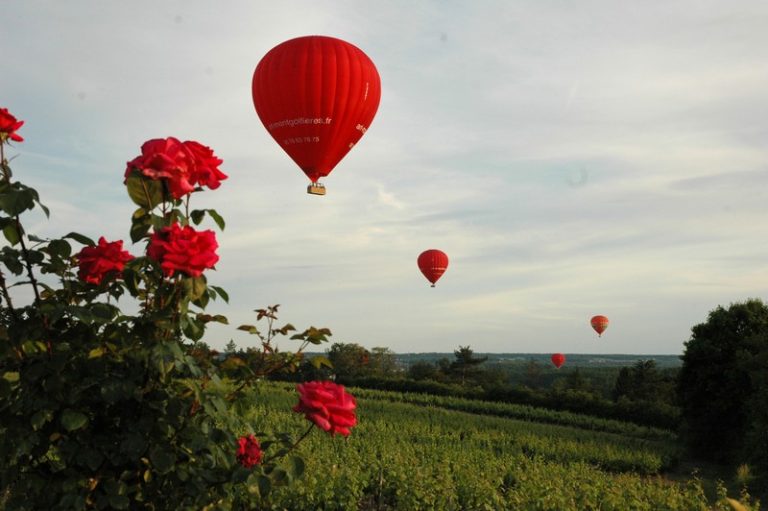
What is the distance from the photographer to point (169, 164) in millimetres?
3137

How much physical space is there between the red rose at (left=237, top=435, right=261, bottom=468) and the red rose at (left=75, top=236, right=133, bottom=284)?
3.97 feet

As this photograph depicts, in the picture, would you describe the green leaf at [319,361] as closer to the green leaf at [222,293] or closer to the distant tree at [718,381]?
the green leaf at [222,293]

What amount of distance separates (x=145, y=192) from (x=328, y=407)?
148 centimetres

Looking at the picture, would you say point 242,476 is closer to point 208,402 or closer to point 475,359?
point 208,402

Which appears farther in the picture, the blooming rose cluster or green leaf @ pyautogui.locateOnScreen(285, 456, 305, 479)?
green leaf @ pyautogui.locateOnScreen(285, 456, 305, 479)

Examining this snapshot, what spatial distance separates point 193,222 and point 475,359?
271ft

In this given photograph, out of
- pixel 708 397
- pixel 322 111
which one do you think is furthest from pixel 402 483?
pixel 708 397

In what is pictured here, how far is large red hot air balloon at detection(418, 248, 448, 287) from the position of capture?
36.2 m

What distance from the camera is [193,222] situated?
11.2ft

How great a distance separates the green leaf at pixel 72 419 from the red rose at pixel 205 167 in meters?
1.30

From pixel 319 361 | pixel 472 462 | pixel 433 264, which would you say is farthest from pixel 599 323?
pixel 319 361

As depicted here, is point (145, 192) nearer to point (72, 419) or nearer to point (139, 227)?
point (139, 227)

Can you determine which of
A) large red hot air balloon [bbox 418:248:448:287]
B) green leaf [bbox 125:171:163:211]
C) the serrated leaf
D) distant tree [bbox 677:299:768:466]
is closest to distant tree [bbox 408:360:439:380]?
large red hot air balloon [bbox 418:248:448:287]

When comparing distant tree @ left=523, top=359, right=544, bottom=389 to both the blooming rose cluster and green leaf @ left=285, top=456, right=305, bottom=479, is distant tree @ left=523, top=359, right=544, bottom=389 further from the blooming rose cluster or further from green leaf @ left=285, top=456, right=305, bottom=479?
the blooming rose cluster
